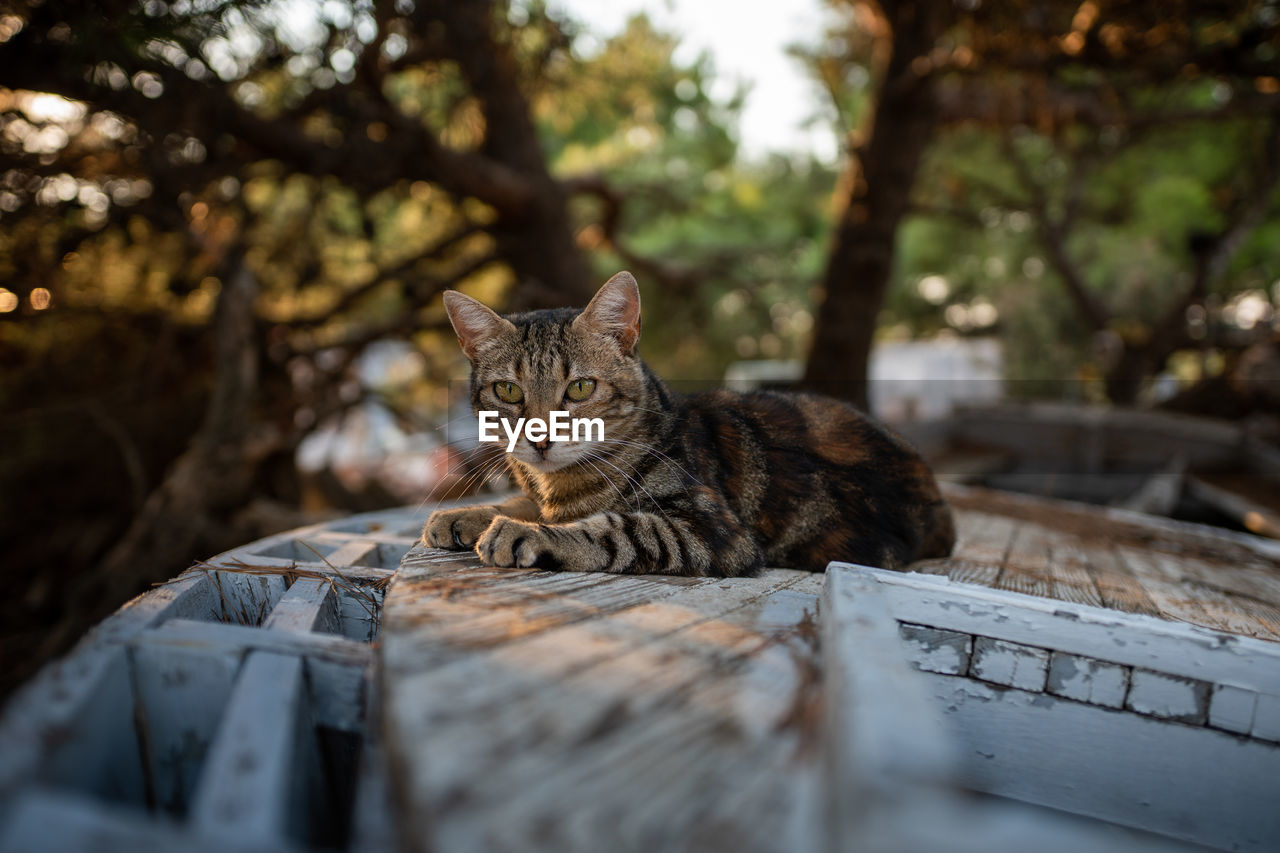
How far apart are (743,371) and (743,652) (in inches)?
682

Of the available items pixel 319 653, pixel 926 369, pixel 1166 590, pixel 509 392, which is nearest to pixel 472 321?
pixel 509 392

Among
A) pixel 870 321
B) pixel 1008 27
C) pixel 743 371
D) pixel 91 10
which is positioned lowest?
pixel 743 371

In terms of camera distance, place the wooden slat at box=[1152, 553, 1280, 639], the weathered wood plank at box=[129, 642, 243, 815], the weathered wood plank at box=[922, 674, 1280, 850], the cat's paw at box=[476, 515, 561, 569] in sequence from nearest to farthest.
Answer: the weathered wood plank at box=[129, 642, 243, 815], the weathered wood plank at box=[922, 674, 1280, 850], the cat's paw at box=[476, 515, 561, 569], the wooden slat at box=[1152, 553, 1280, 639]

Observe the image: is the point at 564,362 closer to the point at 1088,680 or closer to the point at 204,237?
the point at 1088,680

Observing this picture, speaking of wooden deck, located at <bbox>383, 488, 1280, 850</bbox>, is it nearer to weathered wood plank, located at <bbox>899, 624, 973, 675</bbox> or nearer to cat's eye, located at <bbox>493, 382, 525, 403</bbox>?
weathered wood plank, located at <bbox>899, 624, 973, 675</bbox>

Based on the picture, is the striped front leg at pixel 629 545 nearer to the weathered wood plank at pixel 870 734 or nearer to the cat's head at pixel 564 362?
the cat's head at pixel 564 362

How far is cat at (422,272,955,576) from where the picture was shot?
6.78ft

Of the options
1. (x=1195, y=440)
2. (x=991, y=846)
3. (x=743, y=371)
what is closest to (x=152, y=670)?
(x=991, y=846)

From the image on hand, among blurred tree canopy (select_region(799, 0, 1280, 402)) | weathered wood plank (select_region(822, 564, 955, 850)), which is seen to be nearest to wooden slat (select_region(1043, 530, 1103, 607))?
weathered wood plank (select_region(822, 564, 955, 850))

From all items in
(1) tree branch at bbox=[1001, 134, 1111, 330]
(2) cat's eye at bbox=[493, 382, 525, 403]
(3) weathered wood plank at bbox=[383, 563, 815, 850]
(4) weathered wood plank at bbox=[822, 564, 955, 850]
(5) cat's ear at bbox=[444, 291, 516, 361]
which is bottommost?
(3) weathered wood plank at bbox=[383, 563, 815, 850]

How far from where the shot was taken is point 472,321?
2324 mm

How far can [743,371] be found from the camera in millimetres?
18172

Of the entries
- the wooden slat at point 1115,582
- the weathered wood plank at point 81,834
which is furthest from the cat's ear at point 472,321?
the wooden slat at point 1115,582

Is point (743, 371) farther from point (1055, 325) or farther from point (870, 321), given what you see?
point (870, 321)
